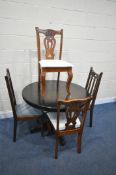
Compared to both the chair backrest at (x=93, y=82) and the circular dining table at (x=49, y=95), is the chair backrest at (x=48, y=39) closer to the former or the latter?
the circular dining table at (x=49, y=95)

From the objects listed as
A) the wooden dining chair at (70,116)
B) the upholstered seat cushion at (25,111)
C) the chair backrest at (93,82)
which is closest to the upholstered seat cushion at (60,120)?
the wooden dining chair at (70,116)

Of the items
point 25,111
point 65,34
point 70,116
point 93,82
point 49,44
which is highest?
point 65,34

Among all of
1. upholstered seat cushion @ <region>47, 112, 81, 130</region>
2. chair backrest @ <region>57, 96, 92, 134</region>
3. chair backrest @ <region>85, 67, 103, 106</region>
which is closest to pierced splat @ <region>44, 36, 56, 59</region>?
chair backrest @ <region>85, 67, 103, 106</region>

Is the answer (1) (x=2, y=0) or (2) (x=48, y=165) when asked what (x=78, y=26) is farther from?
(2) (x=48, y=165)

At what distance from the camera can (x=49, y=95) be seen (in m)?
1.99

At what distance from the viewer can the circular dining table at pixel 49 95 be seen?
5.72 feet

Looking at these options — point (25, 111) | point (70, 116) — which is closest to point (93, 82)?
point (70, 116)

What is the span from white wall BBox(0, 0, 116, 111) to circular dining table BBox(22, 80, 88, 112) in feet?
1.58

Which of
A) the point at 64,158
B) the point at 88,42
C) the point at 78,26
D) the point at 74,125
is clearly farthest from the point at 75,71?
the point at 64,158

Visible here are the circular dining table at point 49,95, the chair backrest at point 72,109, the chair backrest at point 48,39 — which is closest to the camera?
the chair backrest at point 72,109

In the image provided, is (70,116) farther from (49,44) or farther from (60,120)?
(49,44)

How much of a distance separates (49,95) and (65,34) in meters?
1.13

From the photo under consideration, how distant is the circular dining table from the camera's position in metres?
1.74

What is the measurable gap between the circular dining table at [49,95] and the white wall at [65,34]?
48 centimetres
